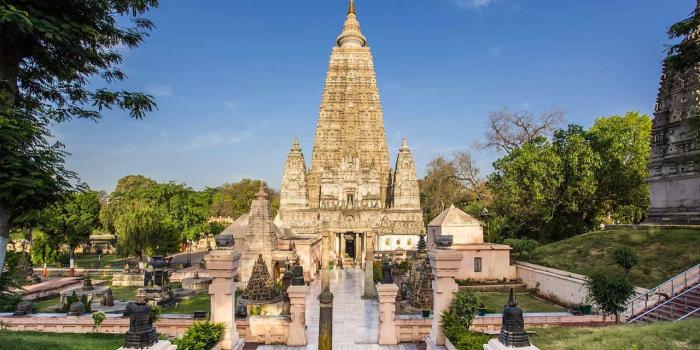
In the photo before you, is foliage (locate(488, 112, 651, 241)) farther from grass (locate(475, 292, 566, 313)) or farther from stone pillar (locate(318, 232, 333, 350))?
stone pillar (locate(318, 232, 333, 350))

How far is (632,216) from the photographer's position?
109 ft

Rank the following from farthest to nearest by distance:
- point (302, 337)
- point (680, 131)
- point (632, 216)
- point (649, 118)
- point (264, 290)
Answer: point (649, 118) < point (632, 216) < point (680, 131) < point (264, 290) < point (302, 337)

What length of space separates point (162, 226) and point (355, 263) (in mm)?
17820

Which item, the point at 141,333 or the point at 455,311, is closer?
the point at 141,333

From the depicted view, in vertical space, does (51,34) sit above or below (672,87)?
below

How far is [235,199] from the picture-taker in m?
84.8

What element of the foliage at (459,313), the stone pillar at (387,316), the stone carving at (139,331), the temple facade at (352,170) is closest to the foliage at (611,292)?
the foliage at (459,313)

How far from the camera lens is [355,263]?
41312 mm

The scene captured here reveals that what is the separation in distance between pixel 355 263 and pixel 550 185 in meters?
19.3

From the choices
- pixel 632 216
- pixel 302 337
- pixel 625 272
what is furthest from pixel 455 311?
pixel 632 216

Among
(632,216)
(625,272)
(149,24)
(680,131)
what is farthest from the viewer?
(632,216)

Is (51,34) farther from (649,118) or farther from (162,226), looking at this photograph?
(649,118)

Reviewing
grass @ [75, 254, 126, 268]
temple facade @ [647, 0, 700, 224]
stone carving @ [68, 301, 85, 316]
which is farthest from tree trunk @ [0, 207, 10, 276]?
grass @ [75, 254, 126, 268]

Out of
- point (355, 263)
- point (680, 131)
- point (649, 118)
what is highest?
point (649, 118)
